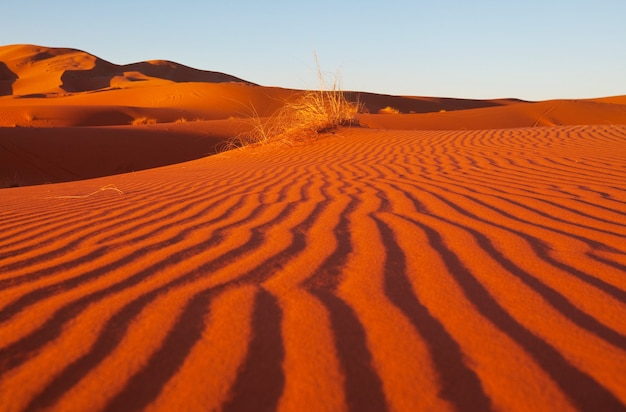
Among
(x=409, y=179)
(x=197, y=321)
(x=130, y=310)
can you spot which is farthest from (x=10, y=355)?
(x=409, y=179)

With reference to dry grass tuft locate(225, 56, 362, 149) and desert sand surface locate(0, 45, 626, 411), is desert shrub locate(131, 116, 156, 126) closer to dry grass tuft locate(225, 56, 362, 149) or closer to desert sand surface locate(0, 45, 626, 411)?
dry grass tuft locate(225, 56, 362, 149)

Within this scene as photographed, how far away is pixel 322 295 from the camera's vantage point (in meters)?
1.87

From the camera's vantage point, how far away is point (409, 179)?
4.55 meters

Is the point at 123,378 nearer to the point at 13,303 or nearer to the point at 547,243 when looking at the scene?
the point at 13,303

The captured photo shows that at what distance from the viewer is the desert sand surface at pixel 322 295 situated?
1312 millimetres

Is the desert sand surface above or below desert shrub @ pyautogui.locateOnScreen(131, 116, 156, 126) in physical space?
above

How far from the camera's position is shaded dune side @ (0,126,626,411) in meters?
1.31

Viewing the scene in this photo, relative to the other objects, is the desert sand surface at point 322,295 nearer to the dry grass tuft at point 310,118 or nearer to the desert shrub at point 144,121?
the dry grass tuft at point 310,118

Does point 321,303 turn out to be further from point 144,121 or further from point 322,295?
point 144,121

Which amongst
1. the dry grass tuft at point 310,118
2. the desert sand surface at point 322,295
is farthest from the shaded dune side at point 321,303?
the dry grass tuft at point 310,118

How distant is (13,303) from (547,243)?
2.17 m

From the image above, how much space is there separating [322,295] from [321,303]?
0.23 ft

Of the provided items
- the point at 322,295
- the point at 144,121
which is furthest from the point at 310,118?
the point at 144,121

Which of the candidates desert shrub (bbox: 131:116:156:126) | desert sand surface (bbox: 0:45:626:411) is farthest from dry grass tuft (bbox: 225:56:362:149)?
desert shrub (bbox: 131:116:156:126)
